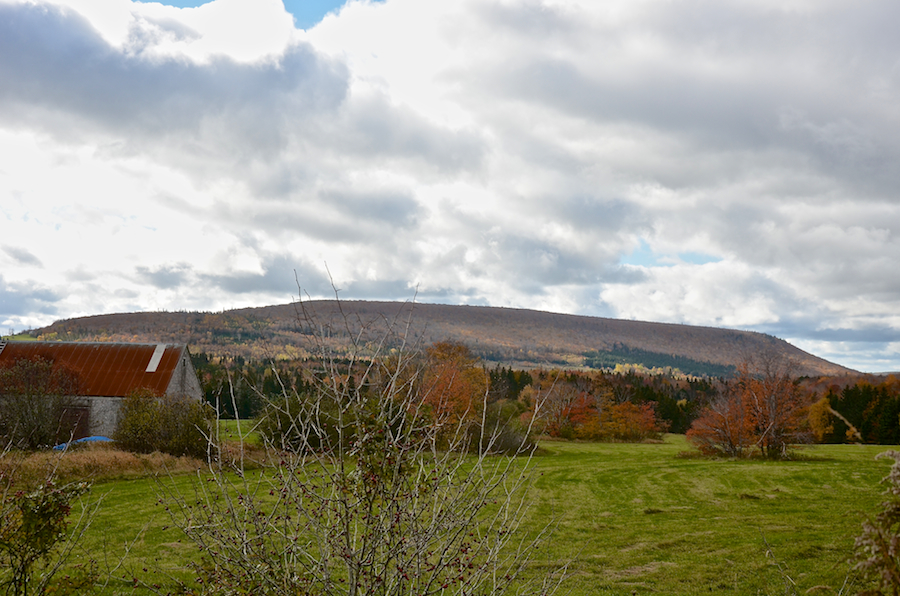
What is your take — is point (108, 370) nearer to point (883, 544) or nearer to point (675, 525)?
point (675, 525)

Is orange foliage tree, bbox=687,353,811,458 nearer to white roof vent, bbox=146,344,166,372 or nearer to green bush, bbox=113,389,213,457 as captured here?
green bush, bbox=113,389,213,457

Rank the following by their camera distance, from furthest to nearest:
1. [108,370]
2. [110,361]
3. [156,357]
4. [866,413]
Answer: [866,413] → [156,357] → [110,361] → [108,370]

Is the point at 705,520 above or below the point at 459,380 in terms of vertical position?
below

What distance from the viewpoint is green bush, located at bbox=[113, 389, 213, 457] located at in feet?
88.5

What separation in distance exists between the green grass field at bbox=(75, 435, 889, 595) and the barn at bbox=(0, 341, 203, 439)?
12.0 meters

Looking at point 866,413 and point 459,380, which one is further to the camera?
point 866,413

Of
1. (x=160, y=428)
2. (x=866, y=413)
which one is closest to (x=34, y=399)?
(x=160, y=428)

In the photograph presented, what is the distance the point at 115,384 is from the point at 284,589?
113ft

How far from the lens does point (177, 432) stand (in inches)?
1074

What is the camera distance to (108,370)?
3419 cm

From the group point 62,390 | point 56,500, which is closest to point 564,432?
point 62,390

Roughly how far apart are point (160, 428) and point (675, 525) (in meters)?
22.8

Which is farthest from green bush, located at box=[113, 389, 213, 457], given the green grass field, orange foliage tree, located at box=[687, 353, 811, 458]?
orange foliage tree, located at box=[687, 353, 811, 458]

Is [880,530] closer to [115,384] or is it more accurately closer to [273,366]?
[273,366]
